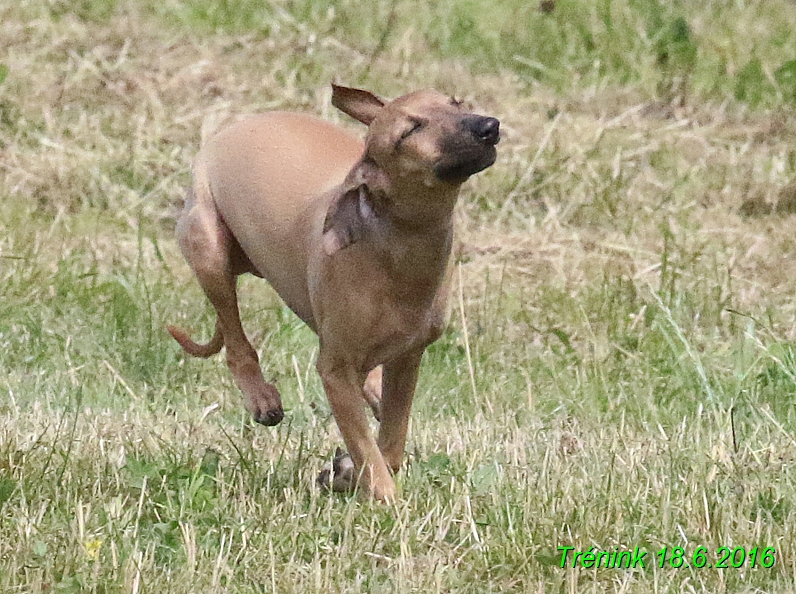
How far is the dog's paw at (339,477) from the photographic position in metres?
4.16

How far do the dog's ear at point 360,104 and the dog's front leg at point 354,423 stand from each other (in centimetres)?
70

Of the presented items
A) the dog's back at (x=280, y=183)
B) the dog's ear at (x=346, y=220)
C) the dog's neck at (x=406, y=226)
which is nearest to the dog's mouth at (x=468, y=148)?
the dog's neck at (x=406, y=226)

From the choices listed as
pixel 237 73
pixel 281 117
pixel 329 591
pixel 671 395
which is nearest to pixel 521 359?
pixel 671 395

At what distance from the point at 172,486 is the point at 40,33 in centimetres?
673

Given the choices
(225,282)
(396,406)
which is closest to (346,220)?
(396,406)

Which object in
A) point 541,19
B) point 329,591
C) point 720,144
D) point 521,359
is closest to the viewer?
point 329,591

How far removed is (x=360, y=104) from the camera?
4.00 m

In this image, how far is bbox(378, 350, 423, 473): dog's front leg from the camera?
4.26 m

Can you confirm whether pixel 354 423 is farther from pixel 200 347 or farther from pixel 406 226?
pixel 200 347

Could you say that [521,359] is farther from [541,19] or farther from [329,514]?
[541,19]

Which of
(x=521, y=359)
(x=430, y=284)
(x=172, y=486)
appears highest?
(x=430, y=284)

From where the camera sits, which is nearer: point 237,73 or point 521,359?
point 521,359

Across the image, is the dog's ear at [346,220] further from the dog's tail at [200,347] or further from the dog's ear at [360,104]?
the dog's tail at [200,347]

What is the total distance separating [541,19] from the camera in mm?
10805
